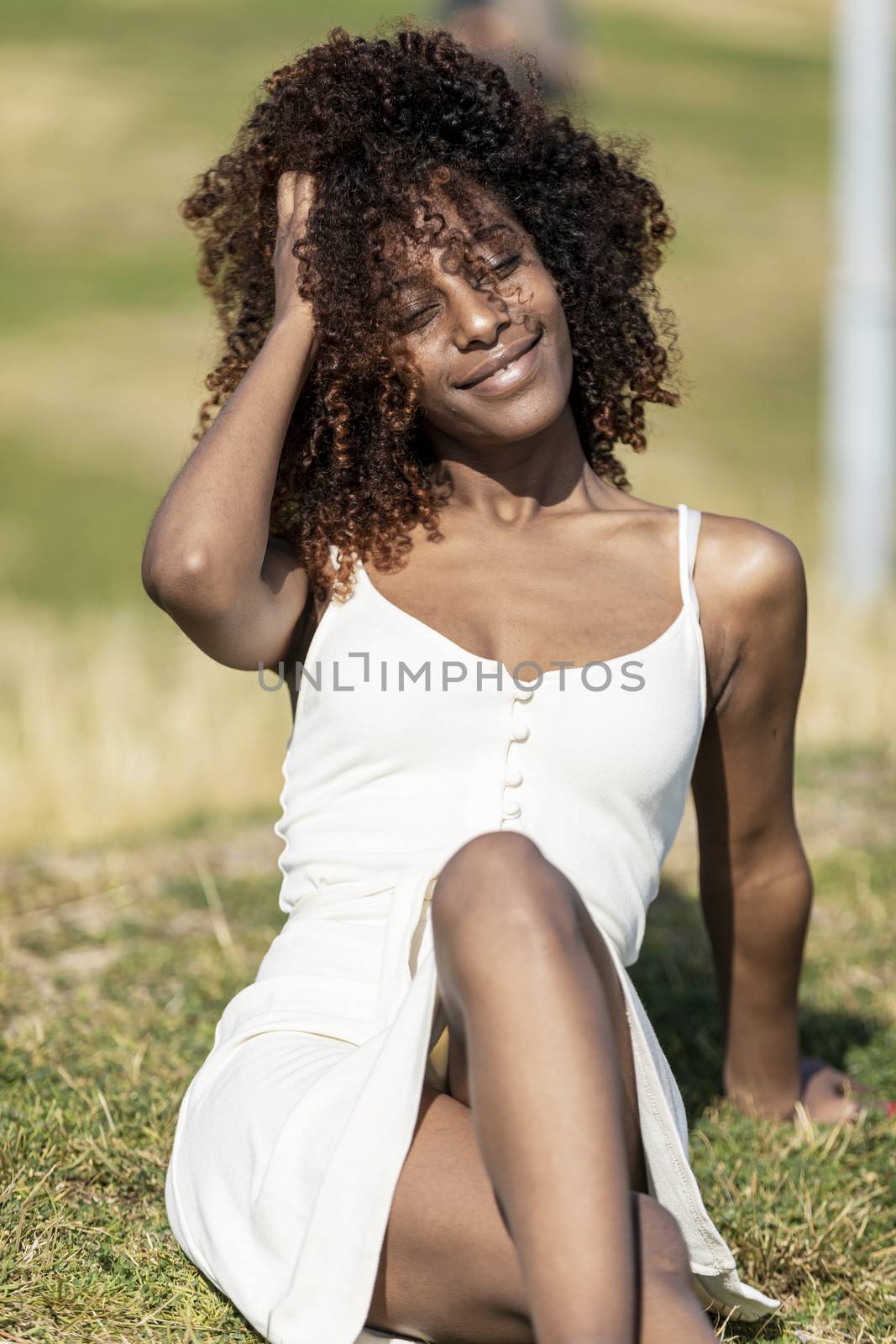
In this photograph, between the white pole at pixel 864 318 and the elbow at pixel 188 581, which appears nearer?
the elbow at pixel 188 581

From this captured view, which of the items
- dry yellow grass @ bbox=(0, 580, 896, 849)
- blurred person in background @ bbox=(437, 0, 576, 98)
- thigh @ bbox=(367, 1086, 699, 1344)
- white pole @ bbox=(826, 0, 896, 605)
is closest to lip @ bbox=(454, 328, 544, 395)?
thigh @ bbox=(367, 1086, 699, 1344)

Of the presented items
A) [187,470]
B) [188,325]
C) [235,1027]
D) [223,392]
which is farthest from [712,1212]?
[188,325]

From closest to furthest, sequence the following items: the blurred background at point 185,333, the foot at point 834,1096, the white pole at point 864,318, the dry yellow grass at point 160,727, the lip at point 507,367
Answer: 1. the lip at point 507,367
2. the foot at point 834,1096
3. the dry yellow grass at point 160,727
4. the blurred background at point 185,333
5. the white pole at point 864,318

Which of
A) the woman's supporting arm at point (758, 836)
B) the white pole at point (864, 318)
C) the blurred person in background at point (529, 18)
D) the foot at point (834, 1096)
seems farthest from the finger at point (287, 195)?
the blurred person in background at point (529, 18)

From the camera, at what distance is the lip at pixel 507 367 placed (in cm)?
246

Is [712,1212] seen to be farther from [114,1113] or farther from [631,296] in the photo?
[631,296]

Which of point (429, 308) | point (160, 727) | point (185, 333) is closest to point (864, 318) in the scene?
point (160, 727)

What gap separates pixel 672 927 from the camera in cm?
419

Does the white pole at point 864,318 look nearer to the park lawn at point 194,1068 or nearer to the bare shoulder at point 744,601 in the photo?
the park lawn at point 194,1068

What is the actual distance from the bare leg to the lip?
824 mm

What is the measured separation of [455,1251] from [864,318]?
678cm

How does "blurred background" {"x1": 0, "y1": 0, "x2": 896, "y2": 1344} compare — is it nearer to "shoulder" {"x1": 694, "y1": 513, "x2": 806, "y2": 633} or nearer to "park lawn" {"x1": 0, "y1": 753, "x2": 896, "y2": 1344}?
"park lawn" {"x1": 0, "y1": 753, "x2": 896, "y2": 1344}

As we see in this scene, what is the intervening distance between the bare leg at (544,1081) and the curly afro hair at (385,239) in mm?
789

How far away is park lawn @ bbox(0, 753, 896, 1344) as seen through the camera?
238 centimetres
